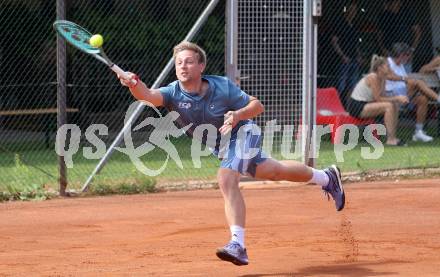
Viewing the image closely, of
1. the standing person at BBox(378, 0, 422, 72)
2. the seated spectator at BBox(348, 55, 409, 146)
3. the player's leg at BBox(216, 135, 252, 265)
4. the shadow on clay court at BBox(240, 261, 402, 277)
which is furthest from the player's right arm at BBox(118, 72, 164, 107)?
the standing person at BBox(378, 0, 422, 72)

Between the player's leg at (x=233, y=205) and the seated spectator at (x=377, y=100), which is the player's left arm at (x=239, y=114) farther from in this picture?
the seated spectator at (x=377, y=100)

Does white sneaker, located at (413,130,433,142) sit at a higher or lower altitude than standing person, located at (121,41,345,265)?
lower

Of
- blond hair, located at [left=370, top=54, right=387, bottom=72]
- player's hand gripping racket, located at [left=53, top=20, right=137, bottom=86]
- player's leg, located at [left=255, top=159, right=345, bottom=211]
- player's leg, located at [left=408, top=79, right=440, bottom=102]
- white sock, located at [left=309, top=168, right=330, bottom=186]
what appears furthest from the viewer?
player's leg, located at [left=408, top=79, right=440, bottom=102]

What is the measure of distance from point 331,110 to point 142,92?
361 inches

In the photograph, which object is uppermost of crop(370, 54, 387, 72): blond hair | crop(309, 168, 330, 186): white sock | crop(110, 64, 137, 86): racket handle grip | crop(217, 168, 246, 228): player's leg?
crop(110, 64, 137, 86): racket handle grip

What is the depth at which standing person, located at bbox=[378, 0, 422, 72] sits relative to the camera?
57.1 ft

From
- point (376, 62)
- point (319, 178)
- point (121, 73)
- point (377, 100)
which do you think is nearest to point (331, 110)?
point (377, 100)

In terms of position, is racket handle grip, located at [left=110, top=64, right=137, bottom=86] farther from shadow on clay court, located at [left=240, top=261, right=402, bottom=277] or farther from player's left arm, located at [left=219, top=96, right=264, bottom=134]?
shadow on clay court, located at [left=240, top=261, right=402, bottom=277]

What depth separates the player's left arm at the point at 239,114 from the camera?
23.6 ft

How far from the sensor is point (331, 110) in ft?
53.4

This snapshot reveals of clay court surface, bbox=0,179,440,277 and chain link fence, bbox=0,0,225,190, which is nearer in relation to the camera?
clay court surface, bbox=0,179,440,277

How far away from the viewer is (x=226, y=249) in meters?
7.02

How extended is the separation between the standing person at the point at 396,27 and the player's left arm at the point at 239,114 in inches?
402

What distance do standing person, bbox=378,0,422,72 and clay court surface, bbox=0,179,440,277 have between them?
557cm
